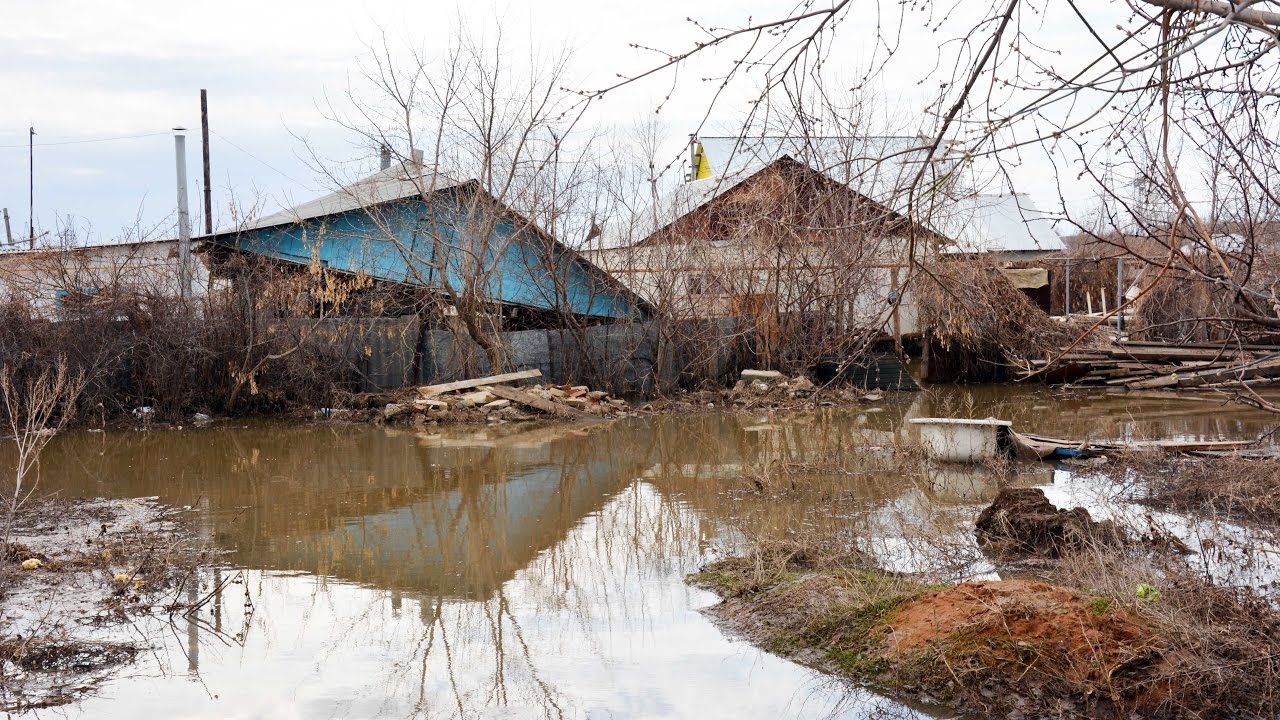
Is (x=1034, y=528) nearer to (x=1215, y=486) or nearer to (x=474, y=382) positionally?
(x=1215, y=486)

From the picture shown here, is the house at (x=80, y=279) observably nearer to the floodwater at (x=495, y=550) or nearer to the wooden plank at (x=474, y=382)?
the floodwater at (x=495, y=550)

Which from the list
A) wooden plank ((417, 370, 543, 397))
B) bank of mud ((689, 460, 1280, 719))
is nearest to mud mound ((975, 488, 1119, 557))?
bank of mud ((689, 460, 1280, 719))

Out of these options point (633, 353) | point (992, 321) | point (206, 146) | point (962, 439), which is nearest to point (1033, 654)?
point (962, 439)

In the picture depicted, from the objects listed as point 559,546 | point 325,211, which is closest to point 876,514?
point 559,546

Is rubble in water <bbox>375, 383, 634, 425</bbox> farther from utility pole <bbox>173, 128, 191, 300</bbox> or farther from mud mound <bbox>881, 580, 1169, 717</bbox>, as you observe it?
mud mound <bbox>881, 580, 1169, 717</bbox>

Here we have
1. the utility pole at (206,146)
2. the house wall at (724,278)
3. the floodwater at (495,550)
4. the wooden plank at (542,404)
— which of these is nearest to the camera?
the floodwater at (495,550)

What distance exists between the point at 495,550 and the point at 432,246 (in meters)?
12.2

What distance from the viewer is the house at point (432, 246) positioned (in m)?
19.2

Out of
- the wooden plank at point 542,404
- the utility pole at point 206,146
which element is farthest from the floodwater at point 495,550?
the utility pole at point 206,146

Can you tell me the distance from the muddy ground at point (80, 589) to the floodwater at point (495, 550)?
0.23 m

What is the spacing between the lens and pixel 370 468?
1320cm

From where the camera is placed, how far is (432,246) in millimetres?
20156

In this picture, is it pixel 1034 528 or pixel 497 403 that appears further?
pixel 497 403

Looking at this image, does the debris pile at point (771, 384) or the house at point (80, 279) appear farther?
the debris pile at point (771, 384)
